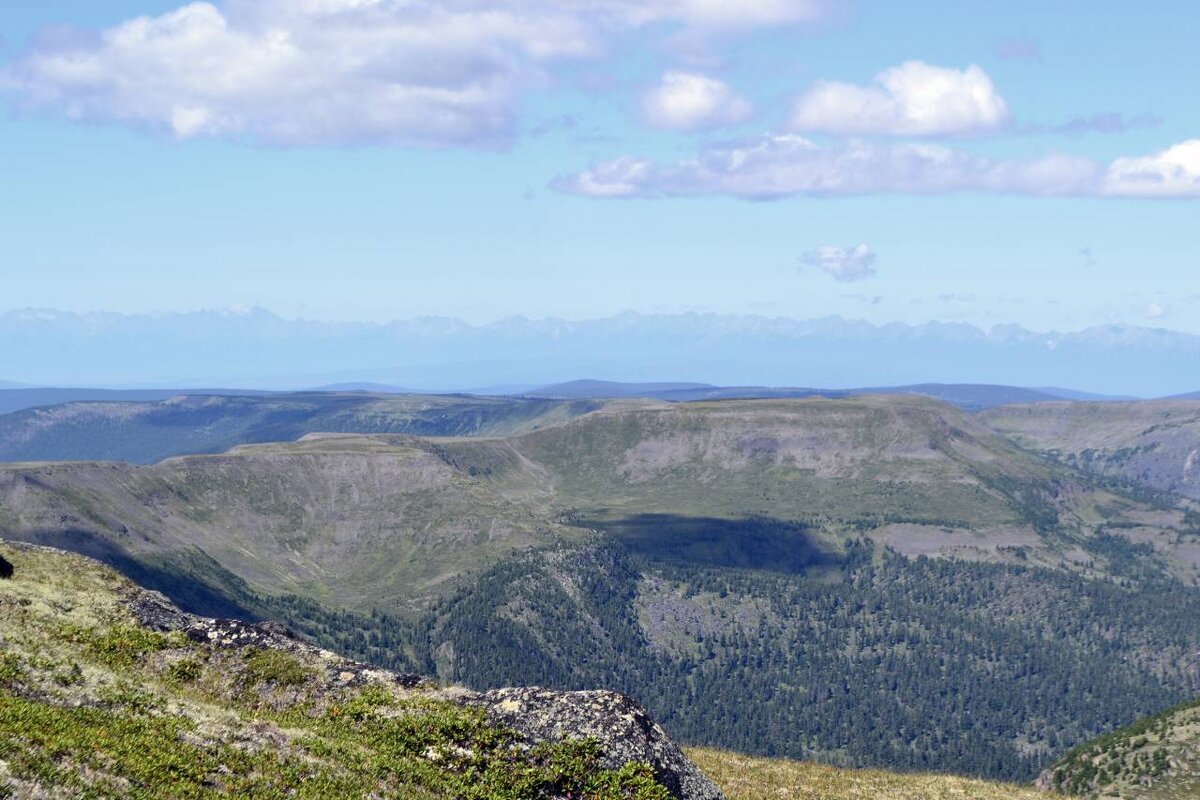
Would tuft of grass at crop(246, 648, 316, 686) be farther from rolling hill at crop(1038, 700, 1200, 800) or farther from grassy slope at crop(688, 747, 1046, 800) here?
rolling hill at crop(1038, 700, 1200, 800)

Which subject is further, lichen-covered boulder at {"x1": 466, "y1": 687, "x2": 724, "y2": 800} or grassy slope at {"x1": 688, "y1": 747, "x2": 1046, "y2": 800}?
grassy slope at {"x1": 688, "y1": 747, "x2": 1046, "y2": 800}

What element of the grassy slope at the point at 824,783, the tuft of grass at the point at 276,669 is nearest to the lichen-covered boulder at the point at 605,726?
the tuft of grass at the point at 276,669

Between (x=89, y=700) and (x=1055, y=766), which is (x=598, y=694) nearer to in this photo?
(x=89, y=700)

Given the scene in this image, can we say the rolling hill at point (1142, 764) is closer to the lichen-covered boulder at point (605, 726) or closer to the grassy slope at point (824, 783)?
the grassy slope at point (824, 783)

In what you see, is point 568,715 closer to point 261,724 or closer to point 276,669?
point 261,724

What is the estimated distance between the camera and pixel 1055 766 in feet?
443

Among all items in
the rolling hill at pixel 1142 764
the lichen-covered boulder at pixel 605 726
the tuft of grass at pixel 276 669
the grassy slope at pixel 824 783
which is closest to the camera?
the lichen-covered boulder at pixel 605 726

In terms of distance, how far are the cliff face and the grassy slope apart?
10.6 meters

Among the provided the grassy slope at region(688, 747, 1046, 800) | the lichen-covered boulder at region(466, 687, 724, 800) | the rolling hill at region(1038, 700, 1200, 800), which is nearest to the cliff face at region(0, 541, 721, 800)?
the lichen-covered boulder at region(466, 687, 724, 800)

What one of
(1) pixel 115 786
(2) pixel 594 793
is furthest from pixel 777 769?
(1) pixel 115 786

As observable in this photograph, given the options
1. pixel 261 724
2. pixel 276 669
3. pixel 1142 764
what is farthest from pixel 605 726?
pixel 1142 764

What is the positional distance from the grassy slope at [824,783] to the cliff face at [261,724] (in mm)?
10568

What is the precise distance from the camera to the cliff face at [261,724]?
85.0 ft

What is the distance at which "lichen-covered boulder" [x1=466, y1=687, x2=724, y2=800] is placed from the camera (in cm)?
3419
